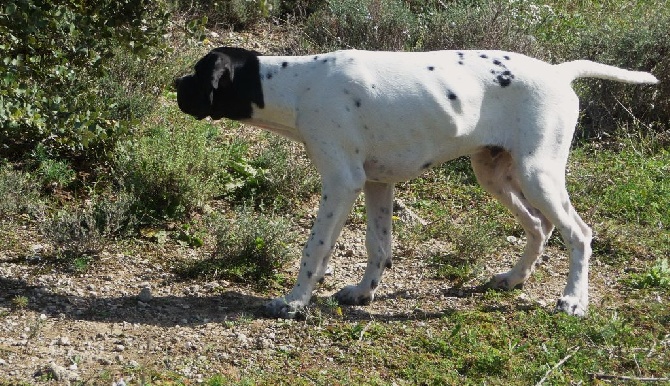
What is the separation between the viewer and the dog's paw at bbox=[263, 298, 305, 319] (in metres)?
5.92

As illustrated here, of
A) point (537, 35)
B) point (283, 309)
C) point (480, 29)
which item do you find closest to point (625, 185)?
point (480, 29)

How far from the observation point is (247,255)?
6.70 metres

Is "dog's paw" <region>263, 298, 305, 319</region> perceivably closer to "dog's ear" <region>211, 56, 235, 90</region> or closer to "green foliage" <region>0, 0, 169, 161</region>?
"dog's ear" <region>211, 56, 235, 90</region>

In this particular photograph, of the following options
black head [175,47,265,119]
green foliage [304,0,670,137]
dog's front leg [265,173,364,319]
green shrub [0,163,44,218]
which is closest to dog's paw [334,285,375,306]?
dog's front leg [265,173,364,319]

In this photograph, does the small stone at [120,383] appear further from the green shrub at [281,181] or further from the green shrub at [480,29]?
the green shrub at [480,29]

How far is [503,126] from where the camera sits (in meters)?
6.04

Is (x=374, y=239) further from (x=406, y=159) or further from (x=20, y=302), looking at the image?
(x=20, y=302)

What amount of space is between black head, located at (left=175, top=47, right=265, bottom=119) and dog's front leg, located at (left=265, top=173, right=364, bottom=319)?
2.25ft

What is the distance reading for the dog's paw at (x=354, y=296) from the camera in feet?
20.7

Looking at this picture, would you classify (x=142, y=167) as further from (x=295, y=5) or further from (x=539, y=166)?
(x=295, y=5)

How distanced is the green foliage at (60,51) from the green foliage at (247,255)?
103 centimetres

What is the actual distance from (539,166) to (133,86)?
4331 millimetres

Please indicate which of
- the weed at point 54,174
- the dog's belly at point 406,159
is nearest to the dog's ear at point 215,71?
the dog's belly at point 406,159

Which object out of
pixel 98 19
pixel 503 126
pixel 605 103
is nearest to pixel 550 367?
pixel 503 126
